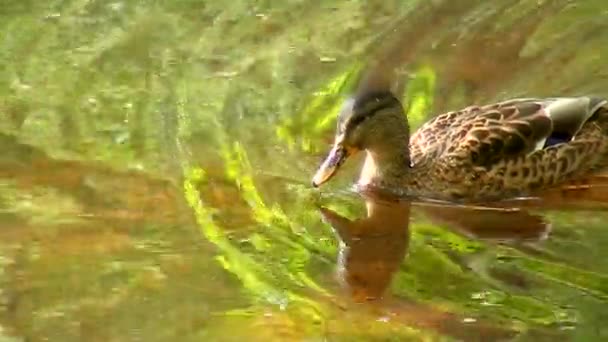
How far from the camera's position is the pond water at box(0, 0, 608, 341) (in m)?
3.88

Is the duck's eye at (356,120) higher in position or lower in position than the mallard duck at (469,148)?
higher

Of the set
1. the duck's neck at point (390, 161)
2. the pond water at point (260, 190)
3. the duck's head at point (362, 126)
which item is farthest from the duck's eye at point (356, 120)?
the pond water at point (260, 190)

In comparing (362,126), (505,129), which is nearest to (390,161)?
(362,126)

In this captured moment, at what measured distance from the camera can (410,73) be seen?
5773 mm

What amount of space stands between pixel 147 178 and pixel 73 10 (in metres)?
2.07

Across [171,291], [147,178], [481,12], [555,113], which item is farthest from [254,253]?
[481,12]

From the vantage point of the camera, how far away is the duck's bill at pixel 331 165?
184 inches

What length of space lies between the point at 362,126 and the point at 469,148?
427 mm

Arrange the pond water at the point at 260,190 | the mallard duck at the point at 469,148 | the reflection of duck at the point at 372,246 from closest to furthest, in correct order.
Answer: the pond water at the point at 260,190
the reflection of duck at the point at 372,246
the mallard duck at the point at 469,148

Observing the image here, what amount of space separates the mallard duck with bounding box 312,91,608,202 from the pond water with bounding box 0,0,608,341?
4.4 inches

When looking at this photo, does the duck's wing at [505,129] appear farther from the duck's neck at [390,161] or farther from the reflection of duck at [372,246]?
the reflection of duck at [372,246]

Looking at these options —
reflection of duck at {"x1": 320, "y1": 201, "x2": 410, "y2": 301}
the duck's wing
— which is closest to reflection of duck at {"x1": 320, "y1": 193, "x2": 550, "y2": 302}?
reflection of duck at {"x1": 320, "y1": 201, "x2": 410, "y2": 301}

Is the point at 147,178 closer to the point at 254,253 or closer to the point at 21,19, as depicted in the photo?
the point at 254,253

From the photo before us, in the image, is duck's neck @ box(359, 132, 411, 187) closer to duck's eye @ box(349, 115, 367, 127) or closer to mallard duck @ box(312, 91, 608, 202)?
mallard duck @ box(312, 91, 608, 202)
